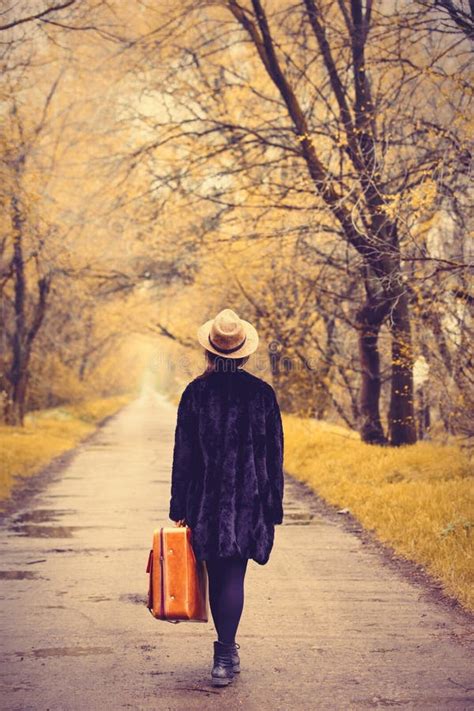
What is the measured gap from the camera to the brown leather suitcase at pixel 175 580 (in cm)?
497

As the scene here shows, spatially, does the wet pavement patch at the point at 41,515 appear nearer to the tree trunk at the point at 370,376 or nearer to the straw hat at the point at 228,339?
the straw hat at the point at 228,339

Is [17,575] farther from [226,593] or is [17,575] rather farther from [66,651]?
[226,593]

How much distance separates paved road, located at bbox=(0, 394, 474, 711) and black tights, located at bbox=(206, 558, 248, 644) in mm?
283

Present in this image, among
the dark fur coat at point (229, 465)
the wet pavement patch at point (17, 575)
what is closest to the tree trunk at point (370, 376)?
the wet pavement patch at point (17, 575)

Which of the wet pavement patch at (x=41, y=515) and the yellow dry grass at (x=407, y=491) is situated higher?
the yellow dry grass at (x=407, y=491)

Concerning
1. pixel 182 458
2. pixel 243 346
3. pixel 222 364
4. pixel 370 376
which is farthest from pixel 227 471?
pixel 370 376

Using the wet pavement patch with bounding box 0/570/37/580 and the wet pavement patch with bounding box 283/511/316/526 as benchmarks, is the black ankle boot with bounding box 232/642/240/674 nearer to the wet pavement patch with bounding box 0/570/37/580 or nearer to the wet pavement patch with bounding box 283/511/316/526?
the wet pavement patch with bounding box 0/570/37/580

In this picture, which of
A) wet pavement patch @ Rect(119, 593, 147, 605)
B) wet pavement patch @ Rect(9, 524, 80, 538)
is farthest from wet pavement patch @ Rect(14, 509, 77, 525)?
wet pavement patch @ Rect(119, 593, 147, 605)

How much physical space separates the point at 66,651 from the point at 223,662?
3.41 feet

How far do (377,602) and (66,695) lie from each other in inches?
113

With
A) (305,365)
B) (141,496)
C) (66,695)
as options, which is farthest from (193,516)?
(305,365)

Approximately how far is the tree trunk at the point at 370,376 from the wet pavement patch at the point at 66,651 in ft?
36.0

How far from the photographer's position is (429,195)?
31.1ft

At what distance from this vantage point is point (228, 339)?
529 cm
